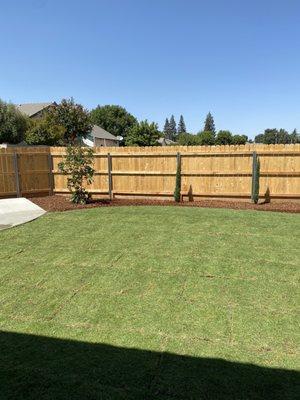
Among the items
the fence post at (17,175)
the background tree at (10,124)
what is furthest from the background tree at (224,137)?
the fence post at (17,175)

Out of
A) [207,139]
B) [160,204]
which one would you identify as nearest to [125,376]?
[160,204]

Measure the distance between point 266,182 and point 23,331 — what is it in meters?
10.5

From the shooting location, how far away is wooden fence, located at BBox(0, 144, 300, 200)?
12438mm

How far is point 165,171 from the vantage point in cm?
1370

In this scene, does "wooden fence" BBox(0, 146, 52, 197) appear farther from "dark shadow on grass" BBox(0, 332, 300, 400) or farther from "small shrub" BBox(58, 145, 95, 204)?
"dark shadow on grass" BBox(0, 332, 300, 400)

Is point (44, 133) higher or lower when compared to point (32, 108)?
lower

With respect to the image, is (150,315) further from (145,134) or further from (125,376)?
(145,134)

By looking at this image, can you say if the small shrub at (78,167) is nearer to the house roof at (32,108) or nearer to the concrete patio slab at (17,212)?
the concrete patio slab at (17,212)

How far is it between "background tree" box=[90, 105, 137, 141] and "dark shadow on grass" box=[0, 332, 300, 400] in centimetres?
7509

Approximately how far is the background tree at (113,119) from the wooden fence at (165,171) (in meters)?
63.1

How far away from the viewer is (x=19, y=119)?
33.1 metres

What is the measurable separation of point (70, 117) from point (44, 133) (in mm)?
4723

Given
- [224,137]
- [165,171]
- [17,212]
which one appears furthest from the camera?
[224,137]

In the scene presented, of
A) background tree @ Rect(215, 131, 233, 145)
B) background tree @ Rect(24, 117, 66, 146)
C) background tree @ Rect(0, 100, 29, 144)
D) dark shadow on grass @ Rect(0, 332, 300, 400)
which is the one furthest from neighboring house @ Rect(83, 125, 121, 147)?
dark shadow on grass @ Rect(0, 332, 300, 400)
